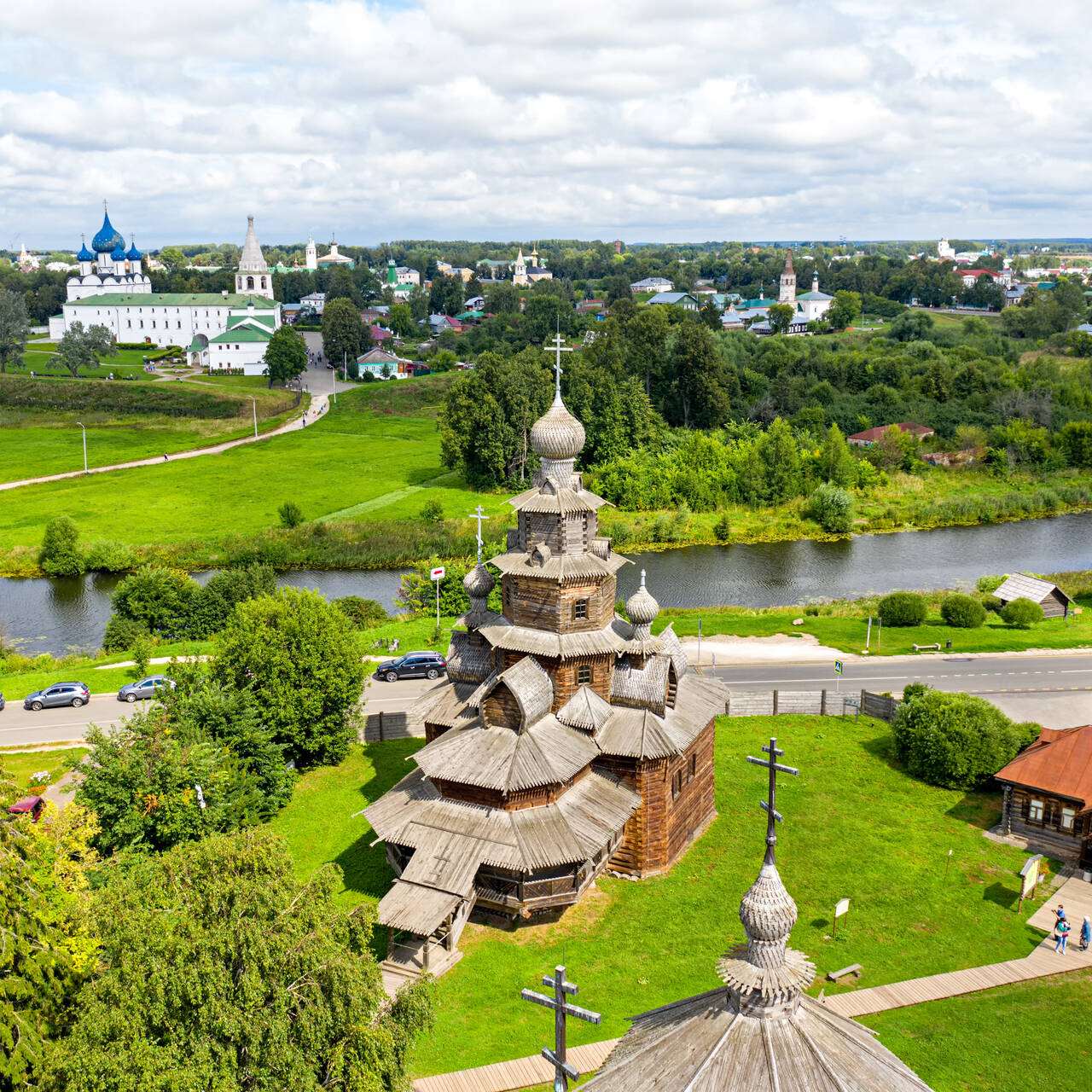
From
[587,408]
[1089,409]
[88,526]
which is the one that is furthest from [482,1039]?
[1089,409]

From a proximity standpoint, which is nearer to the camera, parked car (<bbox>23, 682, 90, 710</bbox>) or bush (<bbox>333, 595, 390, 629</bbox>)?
parked car (<bbox>23, 682, 90, 710</bbox>)

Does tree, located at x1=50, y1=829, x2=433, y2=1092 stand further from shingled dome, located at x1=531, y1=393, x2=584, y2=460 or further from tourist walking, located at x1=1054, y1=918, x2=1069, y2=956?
tourist walking, located at x1=1054, y1=918, x2=1069, y2=956

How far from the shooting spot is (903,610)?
50125 millimetres

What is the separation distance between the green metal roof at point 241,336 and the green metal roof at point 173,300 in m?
13.3

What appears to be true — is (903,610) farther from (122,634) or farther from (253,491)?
(253,491)

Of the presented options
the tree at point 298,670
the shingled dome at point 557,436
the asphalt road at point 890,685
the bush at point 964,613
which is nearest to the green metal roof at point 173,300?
the asphalt road at point 890,685

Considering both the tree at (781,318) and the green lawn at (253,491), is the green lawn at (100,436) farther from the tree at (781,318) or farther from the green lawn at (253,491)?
the tree at (781,318)

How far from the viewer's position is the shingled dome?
94.9 feet

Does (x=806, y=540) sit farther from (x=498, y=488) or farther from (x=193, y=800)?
(x=193, y=800)

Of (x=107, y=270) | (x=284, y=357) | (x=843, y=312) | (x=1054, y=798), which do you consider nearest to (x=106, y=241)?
(x=107, y=270)

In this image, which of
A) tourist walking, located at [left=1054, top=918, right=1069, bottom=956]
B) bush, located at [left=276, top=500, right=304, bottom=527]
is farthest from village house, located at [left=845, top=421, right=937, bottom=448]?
tourist walking, located at [left=1054, top=918, right=1069, bottom=956]

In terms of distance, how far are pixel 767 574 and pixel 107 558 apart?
4150 cm

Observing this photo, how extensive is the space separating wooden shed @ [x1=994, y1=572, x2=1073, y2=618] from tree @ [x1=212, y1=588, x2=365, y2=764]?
34.4 m

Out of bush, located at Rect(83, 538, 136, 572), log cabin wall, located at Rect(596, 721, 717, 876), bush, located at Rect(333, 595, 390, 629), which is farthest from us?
bush, located at Rect(83, 538, 136, 572)
